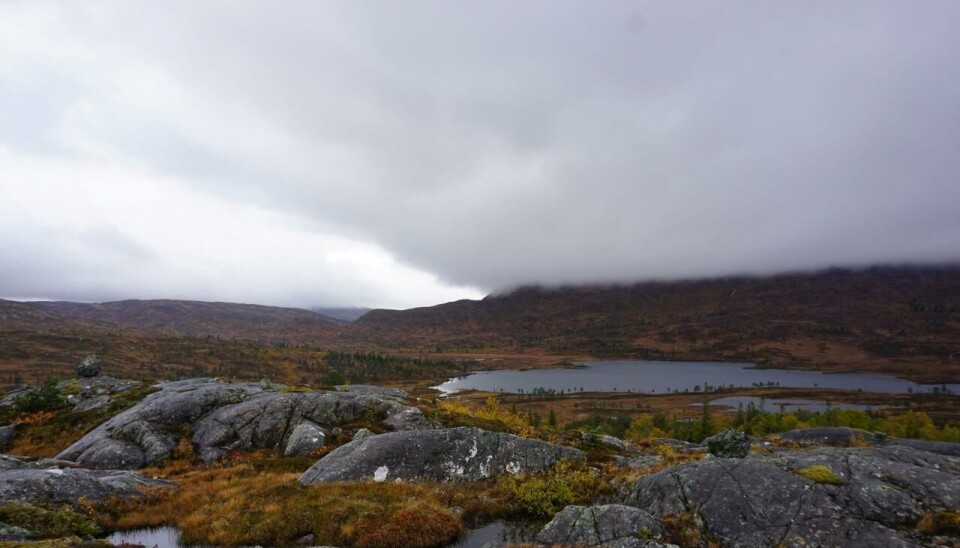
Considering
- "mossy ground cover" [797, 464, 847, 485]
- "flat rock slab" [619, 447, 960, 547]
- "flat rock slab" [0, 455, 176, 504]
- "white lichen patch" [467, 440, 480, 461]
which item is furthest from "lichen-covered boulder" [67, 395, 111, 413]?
"mossy ground cover" [797, 464, 847, 485]

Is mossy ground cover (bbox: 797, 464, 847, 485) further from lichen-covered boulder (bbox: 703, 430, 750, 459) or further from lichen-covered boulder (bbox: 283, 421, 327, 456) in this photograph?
lichen-covered boulder (bbox: 283, 421, 327, 456)

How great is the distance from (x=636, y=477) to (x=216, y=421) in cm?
3015

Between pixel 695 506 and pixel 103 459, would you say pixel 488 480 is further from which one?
pixel 103 459

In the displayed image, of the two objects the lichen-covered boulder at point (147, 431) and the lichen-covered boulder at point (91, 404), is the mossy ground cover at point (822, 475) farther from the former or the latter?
the lichen-covered boulder at point (91, 404)

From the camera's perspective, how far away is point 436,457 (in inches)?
914

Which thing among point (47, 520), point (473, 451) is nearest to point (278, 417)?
point (473, 451)

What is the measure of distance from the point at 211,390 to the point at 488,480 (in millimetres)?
27288

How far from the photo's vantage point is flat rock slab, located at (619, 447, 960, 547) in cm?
1351

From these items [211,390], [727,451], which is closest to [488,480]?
[727,451]

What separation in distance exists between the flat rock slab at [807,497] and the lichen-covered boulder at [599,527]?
1.76 meters

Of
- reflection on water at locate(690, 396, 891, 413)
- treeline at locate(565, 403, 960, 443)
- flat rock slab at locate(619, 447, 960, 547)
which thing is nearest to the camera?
flat rock slab at locate(619, 447, 960, 547)

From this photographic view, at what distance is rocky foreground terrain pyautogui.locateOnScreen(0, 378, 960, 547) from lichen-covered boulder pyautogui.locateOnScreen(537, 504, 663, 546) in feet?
0.16

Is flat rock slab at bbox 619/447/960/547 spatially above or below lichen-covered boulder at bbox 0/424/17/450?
above

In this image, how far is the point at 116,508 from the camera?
17984 millimetres
